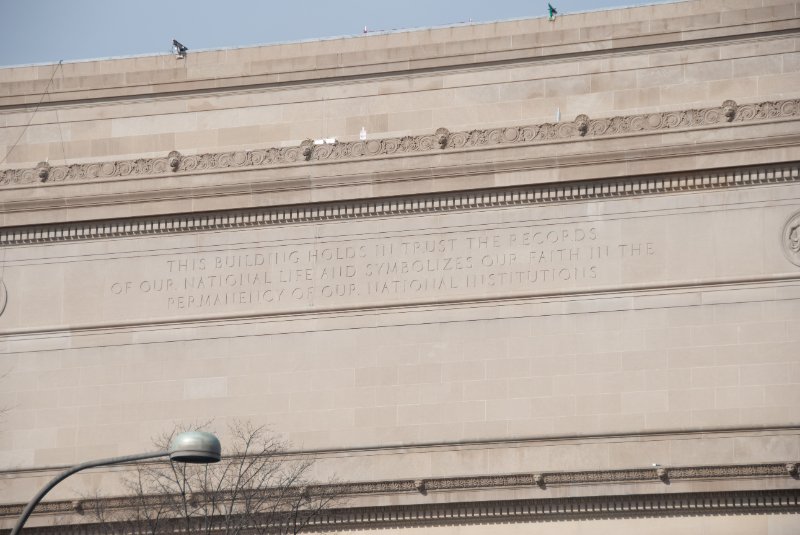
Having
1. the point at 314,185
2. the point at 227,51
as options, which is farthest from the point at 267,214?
the point at 227,51

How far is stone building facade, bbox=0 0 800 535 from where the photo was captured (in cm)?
3888

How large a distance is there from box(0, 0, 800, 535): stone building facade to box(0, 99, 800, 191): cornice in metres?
0.05

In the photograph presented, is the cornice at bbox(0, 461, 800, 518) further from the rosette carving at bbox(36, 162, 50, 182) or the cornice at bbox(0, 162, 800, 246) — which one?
the rosette carving at bbox(36, 162, 50, 182)

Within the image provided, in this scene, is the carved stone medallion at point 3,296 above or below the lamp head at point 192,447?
above

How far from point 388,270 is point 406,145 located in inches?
98.5

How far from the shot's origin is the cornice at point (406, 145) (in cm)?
3984

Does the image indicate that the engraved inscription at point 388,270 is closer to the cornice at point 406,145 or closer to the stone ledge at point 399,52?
the cornice at point 406,145

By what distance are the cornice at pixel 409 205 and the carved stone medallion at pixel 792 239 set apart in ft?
2.58

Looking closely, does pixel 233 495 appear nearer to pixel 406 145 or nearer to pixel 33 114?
pixel 406 145

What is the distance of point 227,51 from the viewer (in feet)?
145

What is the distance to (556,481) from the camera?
38.4 m

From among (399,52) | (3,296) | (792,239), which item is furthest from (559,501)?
(3,296)

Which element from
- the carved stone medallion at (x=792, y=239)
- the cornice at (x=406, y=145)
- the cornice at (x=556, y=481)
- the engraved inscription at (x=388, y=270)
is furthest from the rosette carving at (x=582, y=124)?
the cornice at (x=556, y=481)

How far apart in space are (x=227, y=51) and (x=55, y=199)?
4.79 meters
